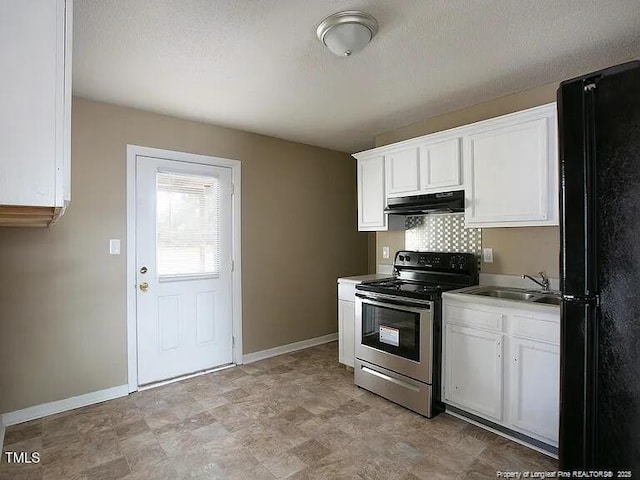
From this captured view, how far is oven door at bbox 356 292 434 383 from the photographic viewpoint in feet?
8.67

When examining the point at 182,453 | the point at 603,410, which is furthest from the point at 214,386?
the point at 603,410

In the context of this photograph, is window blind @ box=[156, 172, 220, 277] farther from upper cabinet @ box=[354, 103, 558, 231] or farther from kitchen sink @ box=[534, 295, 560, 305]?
kitchen sink @ box=[534, 295, 560, 305]

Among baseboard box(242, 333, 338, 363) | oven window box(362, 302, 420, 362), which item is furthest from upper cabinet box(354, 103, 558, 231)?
baseboard box(242, 333, 338, 363)

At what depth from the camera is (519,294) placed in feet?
8.78

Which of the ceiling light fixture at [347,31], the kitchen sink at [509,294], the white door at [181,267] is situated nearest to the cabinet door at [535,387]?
the kitchen sink at [509,294]

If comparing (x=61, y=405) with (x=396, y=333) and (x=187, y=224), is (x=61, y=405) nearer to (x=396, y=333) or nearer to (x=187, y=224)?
(x=187, y=224)

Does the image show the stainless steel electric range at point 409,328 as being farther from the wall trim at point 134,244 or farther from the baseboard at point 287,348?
the wall trim at point 134,244

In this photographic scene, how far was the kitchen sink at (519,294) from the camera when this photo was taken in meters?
2.47

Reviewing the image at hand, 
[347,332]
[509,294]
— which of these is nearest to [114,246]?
[347,332]

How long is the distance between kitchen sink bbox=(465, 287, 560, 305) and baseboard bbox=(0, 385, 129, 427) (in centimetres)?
295

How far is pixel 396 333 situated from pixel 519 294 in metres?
0.95

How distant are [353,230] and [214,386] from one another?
2627 millimetres

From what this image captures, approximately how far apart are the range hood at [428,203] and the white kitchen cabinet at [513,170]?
0.08 metres

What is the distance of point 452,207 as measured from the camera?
287cm
